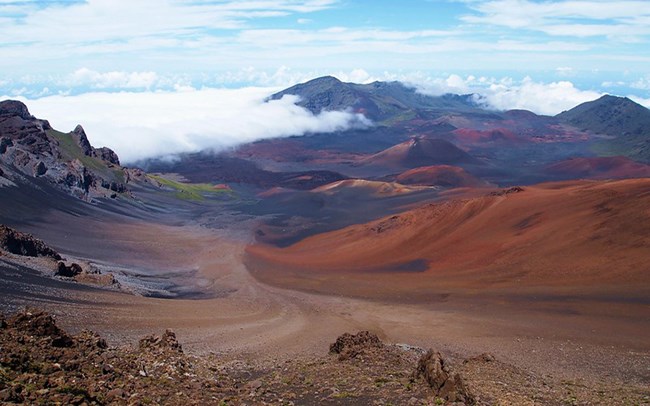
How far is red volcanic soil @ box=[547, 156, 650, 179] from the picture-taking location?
126625 millimetres

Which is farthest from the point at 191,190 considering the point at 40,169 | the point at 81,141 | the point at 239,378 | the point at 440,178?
the point at 239,378

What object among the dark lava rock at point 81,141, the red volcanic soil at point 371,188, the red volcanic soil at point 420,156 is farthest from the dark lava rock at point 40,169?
the red volcanic soil at point 420,156

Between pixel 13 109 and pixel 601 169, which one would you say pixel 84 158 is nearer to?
pixel 13 109

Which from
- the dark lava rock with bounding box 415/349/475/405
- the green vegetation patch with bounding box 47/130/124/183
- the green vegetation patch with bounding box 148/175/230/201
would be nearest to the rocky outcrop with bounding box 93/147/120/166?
the green vegetation patch with bounding box 47/130/124/183

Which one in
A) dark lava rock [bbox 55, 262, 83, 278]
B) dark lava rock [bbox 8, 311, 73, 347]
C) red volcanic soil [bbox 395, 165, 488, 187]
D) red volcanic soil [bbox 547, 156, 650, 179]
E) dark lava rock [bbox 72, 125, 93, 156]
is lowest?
dark lava rock [bbox 55, 262, 83, 278]

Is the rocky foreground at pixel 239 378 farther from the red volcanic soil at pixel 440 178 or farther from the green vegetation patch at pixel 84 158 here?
the red volcanic soil at pixel 440 178

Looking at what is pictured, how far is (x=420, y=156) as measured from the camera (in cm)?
15325

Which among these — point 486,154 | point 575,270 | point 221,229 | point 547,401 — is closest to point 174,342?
point 547,401

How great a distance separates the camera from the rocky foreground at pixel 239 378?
12875 millimetres

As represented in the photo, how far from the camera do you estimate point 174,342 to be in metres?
20.6

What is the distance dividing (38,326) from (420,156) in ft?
462

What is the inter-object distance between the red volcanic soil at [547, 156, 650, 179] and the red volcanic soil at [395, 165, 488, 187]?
2892 cm

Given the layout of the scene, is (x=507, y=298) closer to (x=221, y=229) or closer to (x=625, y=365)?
(x=625, y=365)

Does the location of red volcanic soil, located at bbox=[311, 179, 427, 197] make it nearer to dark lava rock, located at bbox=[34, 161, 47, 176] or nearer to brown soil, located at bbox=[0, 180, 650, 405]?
brown soil, located at bbox=[0, 180, 650, 405]
